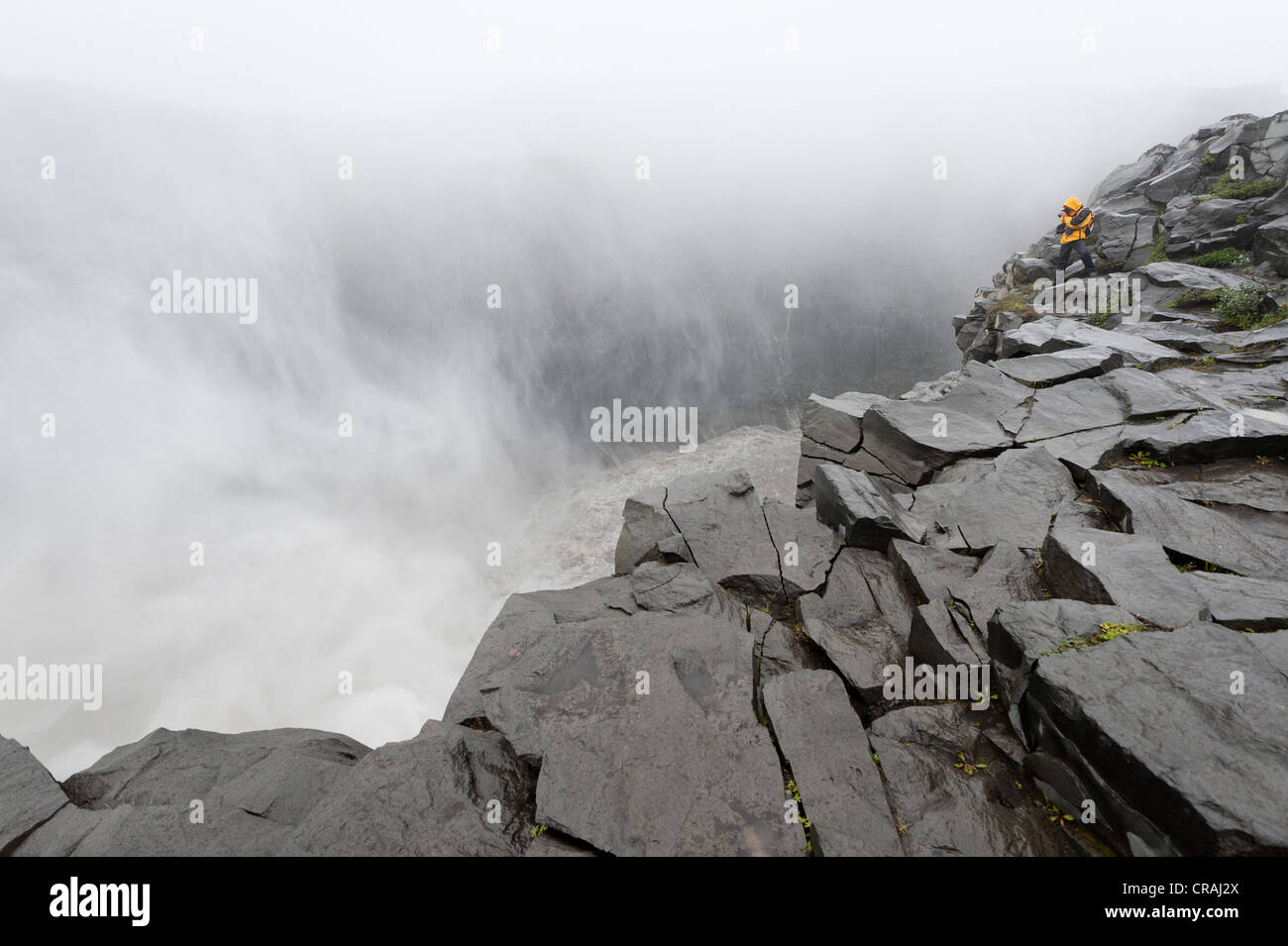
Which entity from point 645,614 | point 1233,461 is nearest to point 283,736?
point 645,614

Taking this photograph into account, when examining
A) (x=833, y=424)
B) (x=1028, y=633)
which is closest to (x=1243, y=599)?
(x=1028, y=633)

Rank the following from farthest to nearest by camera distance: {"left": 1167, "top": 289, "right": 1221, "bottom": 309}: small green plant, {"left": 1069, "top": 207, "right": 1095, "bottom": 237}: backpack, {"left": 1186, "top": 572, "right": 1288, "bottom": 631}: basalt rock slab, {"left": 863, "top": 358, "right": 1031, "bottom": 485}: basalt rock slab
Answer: {"left": 1069, "top": 207, "right": 1095, "bottom": 237}: backpack → {"left": 1167, "top": 289, "right": 1221, "bottom": 309}: small green plant → {"left": 863, "top": 358, "right": 1031, "bottom": 485}: basalt rock slab → {"left": 1186, "top": 572, "right": 1288, "bottom": 631}: basalt rock slab

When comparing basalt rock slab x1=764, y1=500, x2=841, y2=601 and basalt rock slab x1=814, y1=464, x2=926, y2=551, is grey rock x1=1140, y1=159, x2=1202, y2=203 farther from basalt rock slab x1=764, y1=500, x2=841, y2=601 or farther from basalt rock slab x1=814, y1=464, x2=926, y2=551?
basalt rock slab x1=764, y1=500, x2=841, y2=601

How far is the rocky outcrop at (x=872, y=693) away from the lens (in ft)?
14.3

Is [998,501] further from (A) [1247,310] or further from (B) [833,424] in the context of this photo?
(A) [1247,310]

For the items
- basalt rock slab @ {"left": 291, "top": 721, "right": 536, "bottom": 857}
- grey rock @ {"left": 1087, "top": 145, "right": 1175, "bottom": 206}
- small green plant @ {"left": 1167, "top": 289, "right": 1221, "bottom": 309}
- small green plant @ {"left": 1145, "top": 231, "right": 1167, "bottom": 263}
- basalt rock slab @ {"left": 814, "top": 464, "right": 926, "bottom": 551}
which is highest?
grey rock @ {"left": 1087, "top": 145, "right": 1175, "bottom": 206}

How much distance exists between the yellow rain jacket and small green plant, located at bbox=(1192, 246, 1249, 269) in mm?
3699

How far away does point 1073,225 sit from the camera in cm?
1953

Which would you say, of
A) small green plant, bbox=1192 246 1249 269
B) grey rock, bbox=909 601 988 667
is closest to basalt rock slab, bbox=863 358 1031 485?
grey rock, bbox=909 601 988 667

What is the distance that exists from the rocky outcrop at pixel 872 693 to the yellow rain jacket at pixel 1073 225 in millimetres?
11003

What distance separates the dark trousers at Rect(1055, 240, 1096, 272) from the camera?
19500 millimetres

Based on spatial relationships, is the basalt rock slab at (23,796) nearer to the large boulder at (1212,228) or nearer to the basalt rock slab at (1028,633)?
the basalt rock slab at (1028,633)

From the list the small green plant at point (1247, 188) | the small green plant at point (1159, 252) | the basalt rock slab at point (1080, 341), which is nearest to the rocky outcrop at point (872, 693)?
the basalt rock slab at point (1080, 341)
